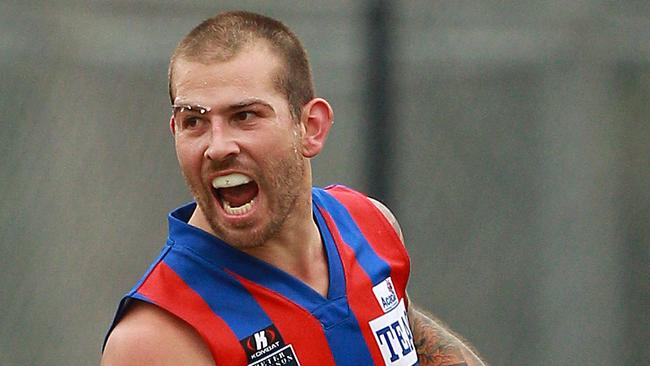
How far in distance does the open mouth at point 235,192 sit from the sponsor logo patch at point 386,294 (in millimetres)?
445

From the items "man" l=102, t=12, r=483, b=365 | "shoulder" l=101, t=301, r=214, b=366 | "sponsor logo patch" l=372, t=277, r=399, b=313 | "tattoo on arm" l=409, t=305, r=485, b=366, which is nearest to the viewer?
"shoulder" l=101, t=301, r=214, b=366

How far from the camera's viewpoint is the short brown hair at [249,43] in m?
2.67

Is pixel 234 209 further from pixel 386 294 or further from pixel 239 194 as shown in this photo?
pixel 386 294

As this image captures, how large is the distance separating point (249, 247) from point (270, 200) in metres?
0.12

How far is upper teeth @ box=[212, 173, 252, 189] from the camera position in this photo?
8.64 ft

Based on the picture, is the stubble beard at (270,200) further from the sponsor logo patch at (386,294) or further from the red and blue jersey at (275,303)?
the sponsor logo patch at (386,294)

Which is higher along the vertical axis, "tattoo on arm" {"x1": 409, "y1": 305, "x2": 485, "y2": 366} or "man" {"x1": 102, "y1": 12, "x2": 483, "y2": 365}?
"man" {"x1": 102, "y1": 12, "x2": 483, "y2": 365}

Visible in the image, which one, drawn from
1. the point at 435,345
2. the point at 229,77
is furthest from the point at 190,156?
the point at 435,345

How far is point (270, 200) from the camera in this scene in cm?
272

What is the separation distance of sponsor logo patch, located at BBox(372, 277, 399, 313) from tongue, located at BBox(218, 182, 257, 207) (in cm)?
44

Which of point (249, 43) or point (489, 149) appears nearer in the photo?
point (249, 43)

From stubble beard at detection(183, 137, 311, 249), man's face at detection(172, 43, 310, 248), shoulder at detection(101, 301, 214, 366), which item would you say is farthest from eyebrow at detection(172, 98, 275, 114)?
shoulder at detection(101, 301, 214, 366)

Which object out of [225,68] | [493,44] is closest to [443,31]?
[493,44]

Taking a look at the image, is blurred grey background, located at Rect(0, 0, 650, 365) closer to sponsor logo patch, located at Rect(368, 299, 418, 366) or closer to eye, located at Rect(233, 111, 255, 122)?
sponsor logo patch, located at Rect(368, 299, 418, 366)
